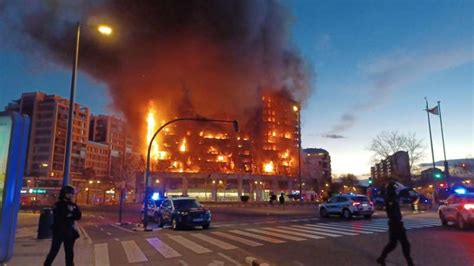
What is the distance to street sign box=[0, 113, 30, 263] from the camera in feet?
12.6

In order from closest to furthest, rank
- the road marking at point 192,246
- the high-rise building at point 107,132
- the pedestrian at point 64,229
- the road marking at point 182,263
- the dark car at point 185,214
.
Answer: the pedestrian at point 64,229 < the road marking at point 182,263 < the road marking at point 192,246 < the dark car at point 185,214 < the high-rise building at point 107,132

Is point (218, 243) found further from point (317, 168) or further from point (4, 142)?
point (317, 168)

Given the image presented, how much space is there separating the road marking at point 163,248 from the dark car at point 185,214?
385 centimetres

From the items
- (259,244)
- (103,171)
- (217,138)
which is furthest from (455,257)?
(103,171)

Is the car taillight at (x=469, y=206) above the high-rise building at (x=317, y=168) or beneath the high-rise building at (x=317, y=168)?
beneath

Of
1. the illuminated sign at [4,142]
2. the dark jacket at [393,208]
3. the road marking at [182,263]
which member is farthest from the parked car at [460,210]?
the illuminated sign at [4,142]

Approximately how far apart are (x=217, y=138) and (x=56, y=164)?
43.7 m

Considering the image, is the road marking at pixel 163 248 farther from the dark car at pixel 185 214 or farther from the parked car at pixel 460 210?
the parked car at pixel 460 210

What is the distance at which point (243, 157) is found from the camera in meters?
107

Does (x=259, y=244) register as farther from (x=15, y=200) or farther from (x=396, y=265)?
(x=15, y=200)

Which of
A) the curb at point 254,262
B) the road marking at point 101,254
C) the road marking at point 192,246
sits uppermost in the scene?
the curb at point 254,262

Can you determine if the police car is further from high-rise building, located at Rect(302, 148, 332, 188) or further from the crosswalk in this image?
high-rise building, located at Rect(302, 148, 332, 188)

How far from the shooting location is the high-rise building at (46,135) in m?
98.7

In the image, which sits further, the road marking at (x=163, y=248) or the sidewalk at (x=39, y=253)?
the road marking at (x=163, y=248)
